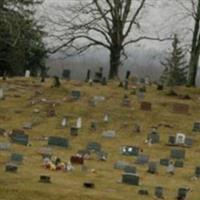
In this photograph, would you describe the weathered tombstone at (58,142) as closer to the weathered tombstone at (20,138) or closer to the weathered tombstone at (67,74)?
the weathered tombstone at (20,138)

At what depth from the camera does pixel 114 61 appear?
31.7 meters

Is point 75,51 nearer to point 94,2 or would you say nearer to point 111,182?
point 94,2

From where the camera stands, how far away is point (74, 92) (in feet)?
76.6

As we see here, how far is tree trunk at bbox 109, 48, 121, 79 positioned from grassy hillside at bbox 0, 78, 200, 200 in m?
5.64

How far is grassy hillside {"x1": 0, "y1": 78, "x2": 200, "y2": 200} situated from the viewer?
12321mm

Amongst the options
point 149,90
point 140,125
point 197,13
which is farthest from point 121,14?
point 140,125

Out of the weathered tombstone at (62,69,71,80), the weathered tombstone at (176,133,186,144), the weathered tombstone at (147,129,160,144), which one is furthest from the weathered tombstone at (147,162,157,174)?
the weathered tombstone at (62,69,71,80)

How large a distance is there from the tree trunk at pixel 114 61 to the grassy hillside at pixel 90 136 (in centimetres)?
564

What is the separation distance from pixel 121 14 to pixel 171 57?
93.8 feet

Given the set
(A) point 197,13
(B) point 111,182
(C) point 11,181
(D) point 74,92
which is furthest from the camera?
(A) point 197,13

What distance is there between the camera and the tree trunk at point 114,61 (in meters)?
31.7

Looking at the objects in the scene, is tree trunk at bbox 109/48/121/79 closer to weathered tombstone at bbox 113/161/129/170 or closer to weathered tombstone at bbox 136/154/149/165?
weathered tombstone at bbox 136/154/149/165

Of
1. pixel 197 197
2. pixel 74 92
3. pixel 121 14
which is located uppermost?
pixel 121 14

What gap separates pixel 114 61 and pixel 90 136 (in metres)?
12.9
